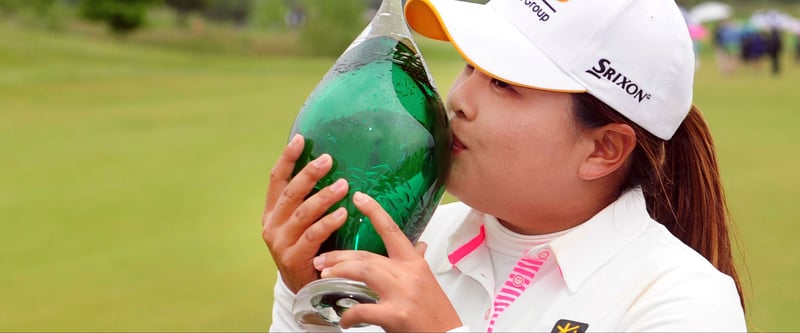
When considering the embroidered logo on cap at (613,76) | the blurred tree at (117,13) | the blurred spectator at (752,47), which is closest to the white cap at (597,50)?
the embroidered logo on cap at (613,76)

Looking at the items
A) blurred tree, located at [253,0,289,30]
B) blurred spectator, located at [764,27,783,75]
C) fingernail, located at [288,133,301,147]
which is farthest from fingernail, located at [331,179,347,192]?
blurred tree, located at [253,0,289,30]

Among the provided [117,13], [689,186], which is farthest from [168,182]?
[117,13]

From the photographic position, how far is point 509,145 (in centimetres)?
184

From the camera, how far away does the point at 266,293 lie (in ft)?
18.4

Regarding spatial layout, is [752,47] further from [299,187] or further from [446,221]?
[299,187]

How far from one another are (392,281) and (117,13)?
1173 inches

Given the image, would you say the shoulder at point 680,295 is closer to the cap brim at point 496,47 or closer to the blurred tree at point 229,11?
the cap brim at point 496,47

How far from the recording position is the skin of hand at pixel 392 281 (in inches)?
67.6

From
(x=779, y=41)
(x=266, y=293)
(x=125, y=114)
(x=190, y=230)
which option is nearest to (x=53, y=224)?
(x=190, y=230)

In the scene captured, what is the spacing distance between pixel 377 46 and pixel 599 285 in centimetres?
56

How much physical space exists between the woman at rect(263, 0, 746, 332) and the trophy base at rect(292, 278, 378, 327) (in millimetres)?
17

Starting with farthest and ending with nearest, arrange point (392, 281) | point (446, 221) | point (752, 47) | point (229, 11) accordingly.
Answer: point (229, 11) → point (752, 47) → point (446, 221) → point (392, 281)

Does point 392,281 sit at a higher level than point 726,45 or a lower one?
higher

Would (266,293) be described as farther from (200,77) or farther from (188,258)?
(200,77)
